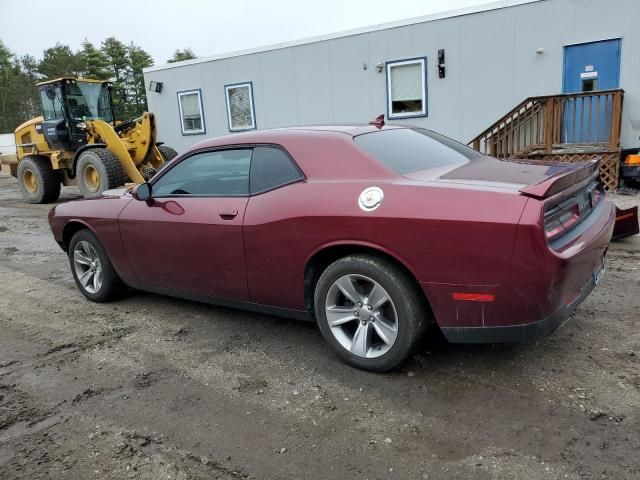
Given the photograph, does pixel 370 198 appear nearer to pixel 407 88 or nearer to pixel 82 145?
pixel 407 88

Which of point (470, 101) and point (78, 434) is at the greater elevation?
point (470, 101)

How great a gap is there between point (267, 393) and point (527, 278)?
1.60 metres

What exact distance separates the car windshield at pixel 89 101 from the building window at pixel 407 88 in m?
7.12

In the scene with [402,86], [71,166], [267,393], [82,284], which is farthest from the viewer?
[71,166]

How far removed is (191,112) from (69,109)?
3.76m

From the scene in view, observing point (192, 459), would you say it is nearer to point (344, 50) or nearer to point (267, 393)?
point (267, 393)

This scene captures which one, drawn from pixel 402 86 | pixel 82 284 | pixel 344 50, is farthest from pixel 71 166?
pixel 82 284

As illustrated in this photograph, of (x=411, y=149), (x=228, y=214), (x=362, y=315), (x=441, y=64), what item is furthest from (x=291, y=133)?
(x=441, y=64)

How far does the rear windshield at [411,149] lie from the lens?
334 centimetres

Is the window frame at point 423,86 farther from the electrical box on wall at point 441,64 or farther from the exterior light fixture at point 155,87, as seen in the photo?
the exterior light fixture at point 155,87

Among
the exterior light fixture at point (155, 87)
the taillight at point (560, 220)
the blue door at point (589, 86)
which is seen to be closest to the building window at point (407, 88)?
the blue door at point (589, 86)

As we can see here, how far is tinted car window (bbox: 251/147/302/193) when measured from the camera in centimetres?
347

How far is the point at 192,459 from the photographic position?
2502 mm

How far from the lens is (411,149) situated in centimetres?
365
